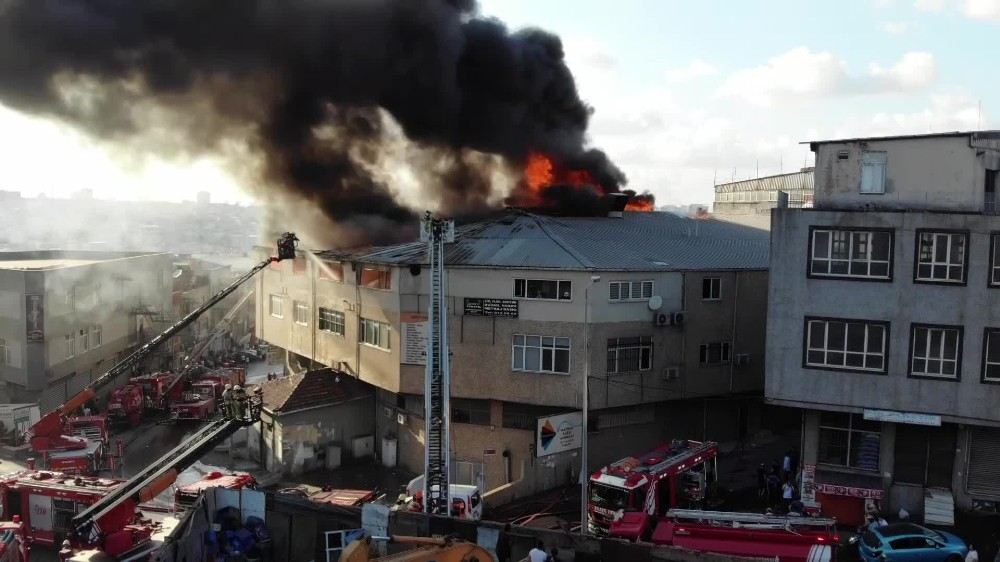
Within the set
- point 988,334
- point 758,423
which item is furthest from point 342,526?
point 758,423

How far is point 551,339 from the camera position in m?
27.0

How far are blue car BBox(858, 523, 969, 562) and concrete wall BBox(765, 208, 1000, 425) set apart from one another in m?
3.79

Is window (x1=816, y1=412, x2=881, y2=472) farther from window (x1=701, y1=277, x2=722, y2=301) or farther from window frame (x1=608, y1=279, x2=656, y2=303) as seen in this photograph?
window (x1=701, y1=277, x2=722, y2=301)

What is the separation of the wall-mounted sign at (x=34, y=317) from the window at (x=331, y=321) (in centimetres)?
1184

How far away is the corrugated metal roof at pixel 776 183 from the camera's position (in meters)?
53.7

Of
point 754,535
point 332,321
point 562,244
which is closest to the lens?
point 754,535

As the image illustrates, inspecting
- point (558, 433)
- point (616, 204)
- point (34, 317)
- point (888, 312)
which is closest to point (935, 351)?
point (888, 312)

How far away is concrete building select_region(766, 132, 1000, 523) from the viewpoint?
2069cm

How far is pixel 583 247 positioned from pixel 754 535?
42.6 feet

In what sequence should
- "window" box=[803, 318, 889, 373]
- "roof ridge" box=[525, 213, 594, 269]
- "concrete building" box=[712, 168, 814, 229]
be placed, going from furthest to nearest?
"concrete building" box=[712, 168, 814, 229] < "roof ridge" box=[525, 213, 594, 269] < "window" box=[803, 318, 889, 373]

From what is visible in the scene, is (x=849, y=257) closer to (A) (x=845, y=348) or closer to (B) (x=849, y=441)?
(A) (x=845, y=348)

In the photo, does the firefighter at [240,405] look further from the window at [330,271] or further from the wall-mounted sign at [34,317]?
the wall-mounted sign at [34,317]

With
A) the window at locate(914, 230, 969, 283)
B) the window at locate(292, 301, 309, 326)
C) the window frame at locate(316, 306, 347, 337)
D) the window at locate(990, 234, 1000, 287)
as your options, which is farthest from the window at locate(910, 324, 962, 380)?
the window at locate(292, 301, 309, 326)

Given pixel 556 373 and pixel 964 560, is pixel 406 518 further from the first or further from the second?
pixel 964 560
